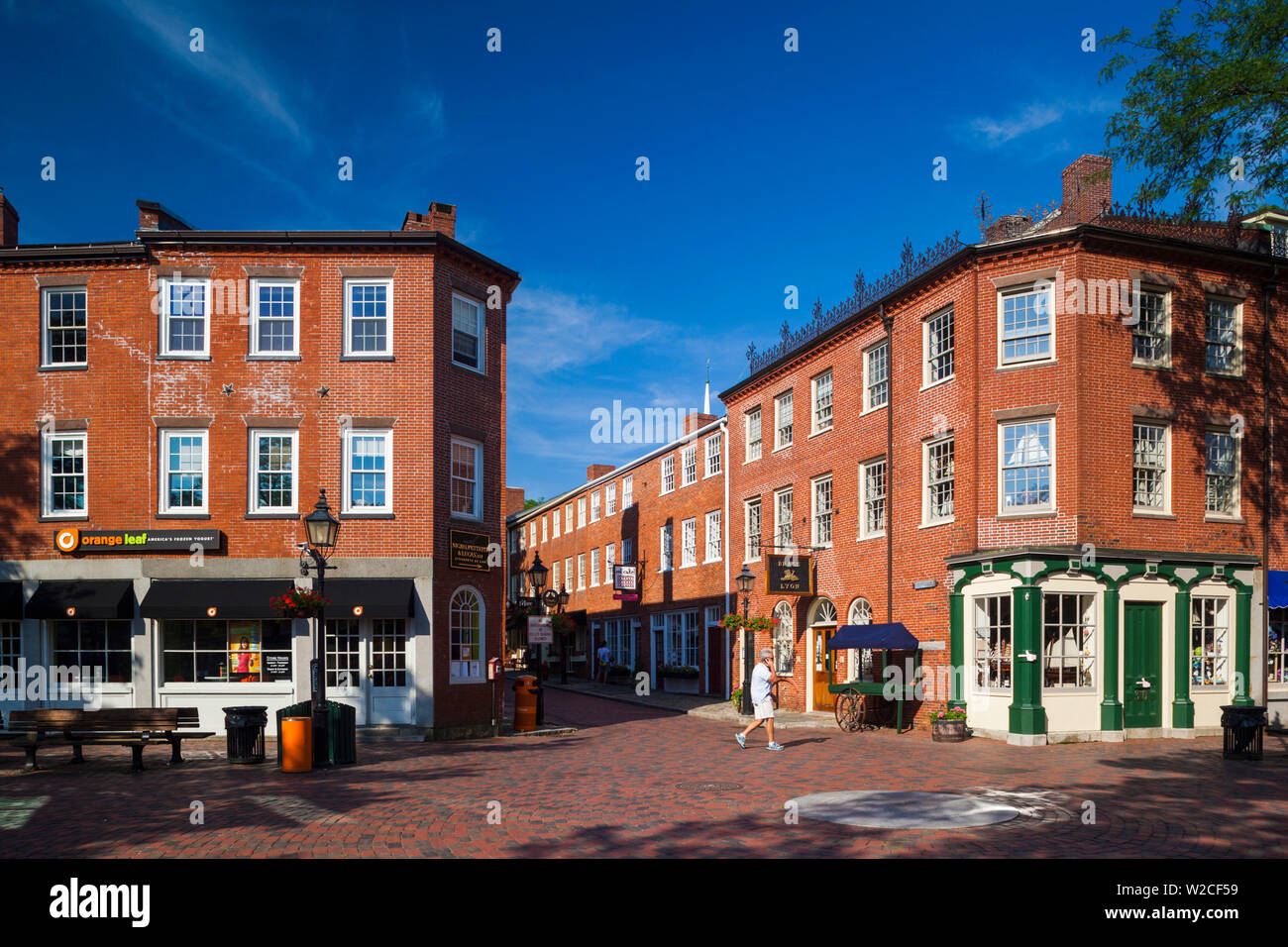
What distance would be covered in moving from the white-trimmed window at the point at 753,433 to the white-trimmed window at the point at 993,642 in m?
12.7

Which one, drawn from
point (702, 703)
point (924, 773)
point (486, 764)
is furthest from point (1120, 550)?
point (702, 703)

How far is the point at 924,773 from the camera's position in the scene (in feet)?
50.6

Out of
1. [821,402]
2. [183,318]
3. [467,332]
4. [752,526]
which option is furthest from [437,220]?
[752,526]

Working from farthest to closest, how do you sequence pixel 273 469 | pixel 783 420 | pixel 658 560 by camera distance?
pixel 658 560 < pixel 783 420 < pixel 273 469

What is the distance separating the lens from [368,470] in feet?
72.1

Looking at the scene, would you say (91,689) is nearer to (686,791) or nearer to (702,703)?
(686,791)

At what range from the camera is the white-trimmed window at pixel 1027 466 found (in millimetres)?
21092

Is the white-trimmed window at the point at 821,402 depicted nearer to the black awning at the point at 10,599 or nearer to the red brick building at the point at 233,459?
the red brick building at the point at 233,459

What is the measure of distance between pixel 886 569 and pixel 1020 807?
1298 cm

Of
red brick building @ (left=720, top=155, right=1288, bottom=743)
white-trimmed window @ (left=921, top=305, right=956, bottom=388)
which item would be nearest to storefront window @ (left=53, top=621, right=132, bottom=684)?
red brick building @ (left=720, top=155, right=1288, bottom=743)

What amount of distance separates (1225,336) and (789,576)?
11.9m

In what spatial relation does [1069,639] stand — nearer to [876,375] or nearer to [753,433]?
[876,375]

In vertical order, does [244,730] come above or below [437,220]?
below
